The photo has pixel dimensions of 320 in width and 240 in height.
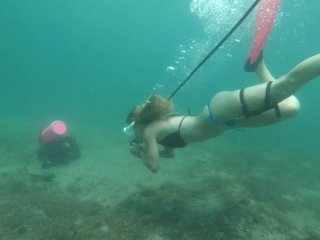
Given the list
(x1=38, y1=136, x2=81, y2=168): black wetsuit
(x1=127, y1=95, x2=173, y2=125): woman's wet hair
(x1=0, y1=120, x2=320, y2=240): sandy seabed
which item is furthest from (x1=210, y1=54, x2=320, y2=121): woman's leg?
(x1=38, y1=136, x2=81, y2=168): black wetsuit

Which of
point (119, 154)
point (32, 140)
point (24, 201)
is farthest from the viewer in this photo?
point (32, 140)

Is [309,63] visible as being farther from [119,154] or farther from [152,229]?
[119,154]

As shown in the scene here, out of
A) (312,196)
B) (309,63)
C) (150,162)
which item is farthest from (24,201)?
(312,196)

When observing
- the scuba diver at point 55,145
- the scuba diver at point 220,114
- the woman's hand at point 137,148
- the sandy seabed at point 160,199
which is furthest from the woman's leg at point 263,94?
the scuba diver at point 55,145

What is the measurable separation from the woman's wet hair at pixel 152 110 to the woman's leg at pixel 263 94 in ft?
3.04

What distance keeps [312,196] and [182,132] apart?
577 centimetres

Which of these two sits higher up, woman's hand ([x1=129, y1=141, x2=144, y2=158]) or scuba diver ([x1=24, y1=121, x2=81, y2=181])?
scuba diver ([x1=24, y1=121, x2=81, y2=181])

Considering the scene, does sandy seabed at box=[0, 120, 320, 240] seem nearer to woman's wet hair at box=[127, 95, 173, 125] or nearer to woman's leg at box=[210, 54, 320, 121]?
woman's wet hair at box=[127, 95, 173, 125]

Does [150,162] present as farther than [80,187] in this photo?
No

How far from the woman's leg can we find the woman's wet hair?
93cm

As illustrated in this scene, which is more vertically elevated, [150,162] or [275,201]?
[150,162]

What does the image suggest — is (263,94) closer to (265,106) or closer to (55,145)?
(265,106)

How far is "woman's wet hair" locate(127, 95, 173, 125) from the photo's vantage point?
5523 mm

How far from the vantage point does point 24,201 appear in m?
7.55
